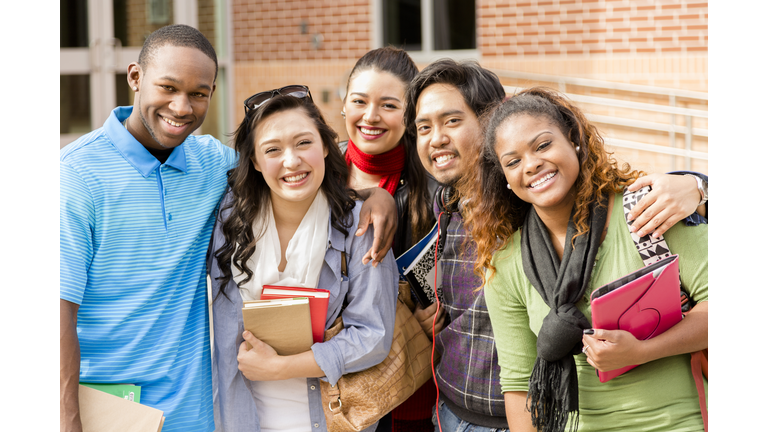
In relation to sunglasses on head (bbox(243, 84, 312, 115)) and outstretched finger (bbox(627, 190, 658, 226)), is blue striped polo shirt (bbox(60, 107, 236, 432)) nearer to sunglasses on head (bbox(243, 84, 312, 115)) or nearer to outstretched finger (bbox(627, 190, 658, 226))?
sunglasses on head (bbox(243, 84, 312, 115))

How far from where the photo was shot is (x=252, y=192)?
8.46 ft

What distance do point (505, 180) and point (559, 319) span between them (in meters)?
0.59

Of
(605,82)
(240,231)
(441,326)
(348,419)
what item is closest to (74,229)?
(240,231)

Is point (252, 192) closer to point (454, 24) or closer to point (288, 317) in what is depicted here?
point (288, 317)

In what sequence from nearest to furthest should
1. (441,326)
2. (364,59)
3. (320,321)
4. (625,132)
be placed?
(320,321) → (441,326) → (364,59) → (625,132)

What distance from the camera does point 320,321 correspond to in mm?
2438

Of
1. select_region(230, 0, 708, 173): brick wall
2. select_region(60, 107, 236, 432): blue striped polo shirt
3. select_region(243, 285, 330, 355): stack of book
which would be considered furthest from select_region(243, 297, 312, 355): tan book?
select_region(230, 0, 708, 173): brick wall

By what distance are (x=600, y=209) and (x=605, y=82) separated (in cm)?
590

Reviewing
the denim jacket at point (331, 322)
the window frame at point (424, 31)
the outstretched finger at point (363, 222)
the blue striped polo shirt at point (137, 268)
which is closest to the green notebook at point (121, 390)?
the blue striped polo shirt at point (137, 268)

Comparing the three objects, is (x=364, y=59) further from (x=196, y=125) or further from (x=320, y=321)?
Answer: (x=320, y=321)

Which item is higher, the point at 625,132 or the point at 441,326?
the point at 625,132

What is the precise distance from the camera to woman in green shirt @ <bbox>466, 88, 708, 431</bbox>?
1991 millimetres

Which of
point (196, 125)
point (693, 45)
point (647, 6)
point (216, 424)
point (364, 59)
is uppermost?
point (647, 6)

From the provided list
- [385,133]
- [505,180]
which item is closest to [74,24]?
[385,133]
